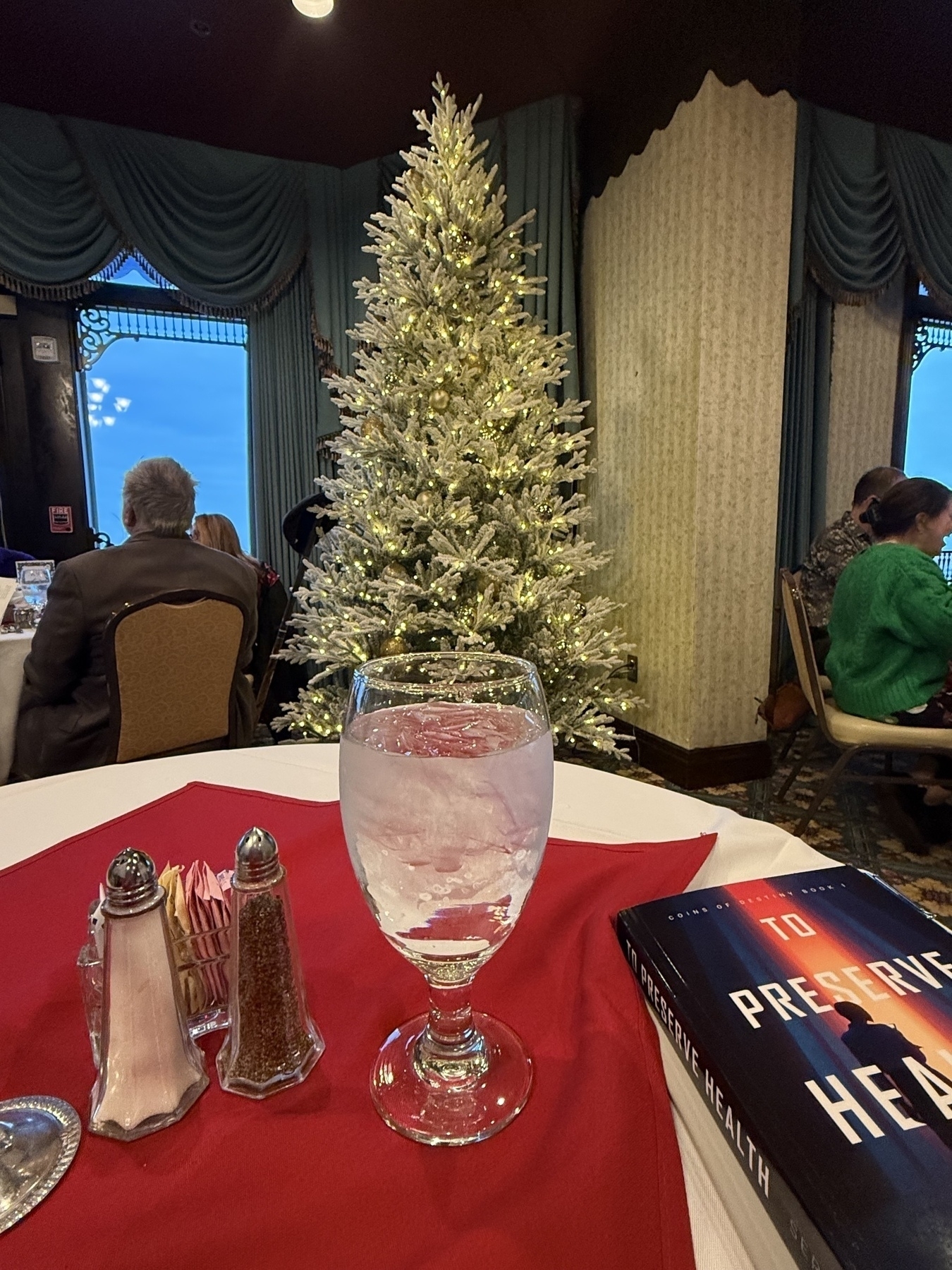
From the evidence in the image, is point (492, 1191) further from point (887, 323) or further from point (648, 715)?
point (887, 323)

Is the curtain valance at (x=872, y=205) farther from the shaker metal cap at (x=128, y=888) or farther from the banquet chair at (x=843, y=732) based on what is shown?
the shaker metal cap at (x=128, y=888)

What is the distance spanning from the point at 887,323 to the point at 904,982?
474 cm

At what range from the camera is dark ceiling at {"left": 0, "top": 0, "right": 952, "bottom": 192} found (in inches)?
101

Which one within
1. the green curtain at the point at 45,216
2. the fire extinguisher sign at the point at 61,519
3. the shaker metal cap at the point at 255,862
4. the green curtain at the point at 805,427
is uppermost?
A: the green curtain at the point at 45,216

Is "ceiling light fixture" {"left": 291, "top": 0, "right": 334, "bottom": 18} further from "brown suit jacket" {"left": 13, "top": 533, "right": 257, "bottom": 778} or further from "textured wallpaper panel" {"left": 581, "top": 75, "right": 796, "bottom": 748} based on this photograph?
"brown suit jacket" {"left": 13, "top": 533, "right": 257, "bottom": 778}

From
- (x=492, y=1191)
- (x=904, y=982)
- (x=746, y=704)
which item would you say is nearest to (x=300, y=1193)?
(x=492, y=1191)

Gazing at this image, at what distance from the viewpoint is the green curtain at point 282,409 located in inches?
153

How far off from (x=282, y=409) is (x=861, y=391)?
11.0 feet

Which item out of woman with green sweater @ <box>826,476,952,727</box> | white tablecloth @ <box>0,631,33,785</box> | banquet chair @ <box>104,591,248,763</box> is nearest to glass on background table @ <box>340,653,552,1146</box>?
banquet chair @ <box>104,591,248,763</box>

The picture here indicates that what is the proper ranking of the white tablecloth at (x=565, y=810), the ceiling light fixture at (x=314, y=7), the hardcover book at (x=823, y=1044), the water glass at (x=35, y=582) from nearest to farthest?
the hardcover book at (x=823, y=1044), the white tablecloth at (x=565, y=810), the water glass at (x=35, y=582), the ceiling light fixture at (x=314, y=7)

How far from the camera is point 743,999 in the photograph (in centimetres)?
37

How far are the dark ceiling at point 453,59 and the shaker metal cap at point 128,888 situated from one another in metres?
3.17

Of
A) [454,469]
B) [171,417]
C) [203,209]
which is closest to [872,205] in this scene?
[454,469]

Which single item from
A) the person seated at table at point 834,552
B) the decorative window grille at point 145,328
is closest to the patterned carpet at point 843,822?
the person seated at table at point 834,552
